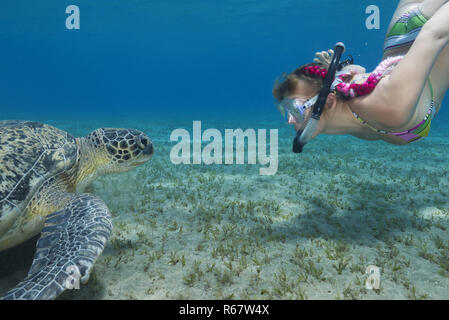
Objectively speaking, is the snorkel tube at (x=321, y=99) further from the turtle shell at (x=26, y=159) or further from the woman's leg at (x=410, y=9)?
the turtle shell at (x=26, y=159)

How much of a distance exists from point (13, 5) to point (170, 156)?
5061 cm

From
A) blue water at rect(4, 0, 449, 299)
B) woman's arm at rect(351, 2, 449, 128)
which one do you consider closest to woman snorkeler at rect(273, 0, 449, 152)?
woman's arm at rect(351, 2, 449, 128)

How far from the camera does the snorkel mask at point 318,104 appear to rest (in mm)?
2387

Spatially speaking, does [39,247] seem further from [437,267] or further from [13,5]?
[13,5]

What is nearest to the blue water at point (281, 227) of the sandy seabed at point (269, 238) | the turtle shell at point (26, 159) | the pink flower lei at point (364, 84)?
the sandy seabed at point (269, 238)

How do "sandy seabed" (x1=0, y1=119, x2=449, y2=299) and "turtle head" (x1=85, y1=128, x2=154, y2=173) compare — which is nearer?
"sandy seabed" (x1=0, y1=119, x2=449, y2=299)

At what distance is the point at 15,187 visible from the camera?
2453mm

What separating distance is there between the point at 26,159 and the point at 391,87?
359 cm

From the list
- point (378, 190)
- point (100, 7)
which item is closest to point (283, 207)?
point (378, 190)

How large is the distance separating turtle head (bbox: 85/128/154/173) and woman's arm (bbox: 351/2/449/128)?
2.88 meters

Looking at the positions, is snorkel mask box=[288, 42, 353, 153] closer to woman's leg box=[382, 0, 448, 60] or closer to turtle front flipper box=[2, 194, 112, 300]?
woman's leg box=[382, 0, 448, 60]

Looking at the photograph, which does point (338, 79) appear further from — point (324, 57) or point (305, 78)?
point (324, 57)

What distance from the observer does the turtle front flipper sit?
6.00 feet

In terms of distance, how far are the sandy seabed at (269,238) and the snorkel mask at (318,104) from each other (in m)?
1.34
